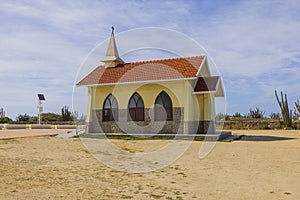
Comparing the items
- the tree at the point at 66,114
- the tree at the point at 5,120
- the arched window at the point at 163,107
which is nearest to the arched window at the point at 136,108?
the arched window at the point at 163,107

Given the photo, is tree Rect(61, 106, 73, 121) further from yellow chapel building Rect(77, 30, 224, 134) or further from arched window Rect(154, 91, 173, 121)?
arched window Rect(154, 91, 173, 121)

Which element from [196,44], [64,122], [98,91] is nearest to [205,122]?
[196,44]

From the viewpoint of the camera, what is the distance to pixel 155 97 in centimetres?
1875

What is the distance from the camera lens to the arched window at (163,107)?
1847cm

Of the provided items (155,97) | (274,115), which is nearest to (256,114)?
(274,115)

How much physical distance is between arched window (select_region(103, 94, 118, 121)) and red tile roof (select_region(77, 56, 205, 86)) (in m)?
1.24

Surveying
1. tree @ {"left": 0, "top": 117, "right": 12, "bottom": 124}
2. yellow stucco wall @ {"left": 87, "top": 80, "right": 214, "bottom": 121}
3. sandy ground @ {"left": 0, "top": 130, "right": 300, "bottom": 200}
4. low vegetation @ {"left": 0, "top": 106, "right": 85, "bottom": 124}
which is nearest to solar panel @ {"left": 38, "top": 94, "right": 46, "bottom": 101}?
low vegetation @ {"left": 0, "top": 106, "right": 85, "bottom": 124}

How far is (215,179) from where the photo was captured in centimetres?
741

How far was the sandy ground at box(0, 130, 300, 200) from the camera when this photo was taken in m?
5.93

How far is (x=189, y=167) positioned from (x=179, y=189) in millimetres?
2646

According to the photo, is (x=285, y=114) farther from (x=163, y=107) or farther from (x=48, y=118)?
(x=48, y=118)

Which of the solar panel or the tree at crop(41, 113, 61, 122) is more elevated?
the solar panel

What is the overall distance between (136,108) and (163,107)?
6.17 feet

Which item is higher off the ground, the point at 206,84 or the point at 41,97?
the point at 41,97
